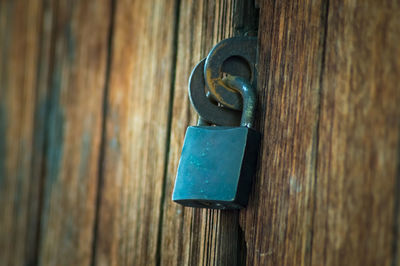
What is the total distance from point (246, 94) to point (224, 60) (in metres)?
0.06

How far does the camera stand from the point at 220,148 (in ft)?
2.13

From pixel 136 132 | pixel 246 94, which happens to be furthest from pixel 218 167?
pixel 136 132

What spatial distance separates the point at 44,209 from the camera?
1234 millimetres

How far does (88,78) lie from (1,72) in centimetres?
45

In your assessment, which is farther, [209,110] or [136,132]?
[136,132]

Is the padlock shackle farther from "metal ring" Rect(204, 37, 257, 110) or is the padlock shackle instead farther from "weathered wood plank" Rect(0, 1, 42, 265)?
"weathered wood plank" Rect(0, 1, 42, 265)

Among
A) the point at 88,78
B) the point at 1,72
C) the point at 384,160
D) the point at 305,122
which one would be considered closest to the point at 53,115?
the point at 88,78

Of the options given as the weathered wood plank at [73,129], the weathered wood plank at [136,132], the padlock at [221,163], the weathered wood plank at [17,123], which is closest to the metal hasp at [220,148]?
the padlock at [221,163]

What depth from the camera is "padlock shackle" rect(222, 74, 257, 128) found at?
67cm

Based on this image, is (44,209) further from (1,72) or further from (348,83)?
(348,83)

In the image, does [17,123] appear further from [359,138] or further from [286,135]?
[359,138]

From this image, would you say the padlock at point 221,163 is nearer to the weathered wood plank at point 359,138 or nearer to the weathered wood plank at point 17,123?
the weathered wood plank at point 359,138

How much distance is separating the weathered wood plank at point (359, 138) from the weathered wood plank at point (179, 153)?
0.17 meters

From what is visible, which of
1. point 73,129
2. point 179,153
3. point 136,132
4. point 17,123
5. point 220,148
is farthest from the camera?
→ point 17,123
